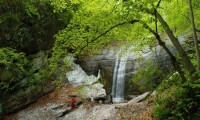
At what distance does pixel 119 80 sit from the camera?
55.8 feet

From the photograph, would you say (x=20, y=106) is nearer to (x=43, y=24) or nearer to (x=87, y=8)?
(x=43, y=24)

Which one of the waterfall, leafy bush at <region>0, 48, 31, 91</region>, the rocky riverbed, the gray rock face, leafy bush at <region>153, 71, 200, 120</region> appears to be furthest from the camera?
the waterfall

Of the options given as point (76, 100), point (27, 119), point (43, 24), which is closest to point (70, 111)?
point (76, 100)

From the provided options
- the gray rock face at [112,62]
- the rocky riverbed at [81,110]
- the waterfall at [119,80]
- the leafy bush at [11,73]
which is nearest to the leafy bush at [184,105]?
the rocky riverbed at [81,110]

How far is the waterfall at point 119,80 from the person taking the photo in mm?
16453

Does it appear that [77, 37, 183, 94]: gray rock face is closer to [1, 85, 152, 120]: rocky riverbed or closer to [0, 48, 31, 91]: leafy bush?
[1, 85, 152, 120]: rocky riverbed

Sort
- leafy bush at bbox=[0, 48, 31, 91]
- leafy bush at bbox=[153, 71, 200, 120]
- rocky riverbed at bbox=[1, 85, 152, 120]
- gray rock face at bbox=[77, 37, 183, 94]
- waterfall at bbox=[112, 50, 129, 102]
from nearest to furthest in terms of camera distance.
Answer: leafy bush at bbox=[153, 71, 200, 120], rocky riverbed at bbox=[1, 85, 152, 120], leafy bush at bbox=[0, 48, 31, 91], gray rock face at bbox=[77, 37, 183, 94], waterfall at bbox=[112, 50, 129, 102]

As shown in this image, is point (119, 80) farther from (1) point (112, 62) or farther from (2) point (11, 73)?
(2) point (11, 73)

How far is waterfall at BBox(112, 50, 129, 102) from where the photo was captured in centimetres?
1645

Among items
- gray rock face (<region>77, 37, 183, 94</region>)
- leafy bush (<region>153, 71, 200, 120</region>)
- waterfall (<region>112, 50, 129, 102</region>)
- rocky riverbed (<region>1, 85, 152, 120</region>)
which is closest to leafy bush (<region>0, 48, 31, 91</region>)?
rocky riverbed (<region>1, 85, 152, 120</region>)

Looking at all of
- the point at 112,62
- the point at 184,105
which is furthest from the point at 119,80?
the point at 184,105

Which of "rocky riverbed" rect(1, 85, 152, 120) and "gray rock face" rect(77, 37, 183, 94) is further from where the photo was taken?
"gray rock face" rect(77, 37, 183, 94)

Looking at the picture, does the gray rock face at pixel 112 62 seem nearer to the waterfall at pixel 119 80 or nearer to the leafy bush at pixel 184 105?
the waterfall at pixel 119 80

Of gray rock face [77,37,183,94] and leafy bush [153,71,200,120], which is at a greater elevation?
gray rock face [77,37,183,94]
